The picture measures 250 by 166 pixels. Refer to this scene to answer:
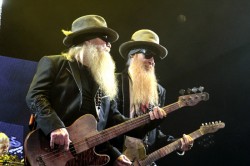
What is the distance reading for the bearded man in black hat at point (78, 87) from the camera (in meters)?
2.75

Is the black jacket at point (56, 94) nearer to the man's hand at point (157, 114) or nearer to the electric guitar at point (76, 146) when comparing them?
the electric guitar at point (76, 146)

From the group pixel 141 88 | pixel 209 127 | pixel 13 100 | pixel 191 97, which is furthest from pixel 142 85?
pixel 13 100

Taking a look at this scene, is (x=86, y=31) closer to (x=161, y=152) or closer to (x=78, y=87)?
(x=78, y=87)

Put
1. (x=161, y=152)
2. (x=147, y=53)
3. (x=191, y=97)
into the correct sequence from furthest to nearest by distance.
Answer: (x=147, y=53) → (x=161, y=152) → (x=191, y=97)

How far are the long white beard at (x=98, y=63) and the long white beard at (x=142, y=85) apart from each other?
807 mm

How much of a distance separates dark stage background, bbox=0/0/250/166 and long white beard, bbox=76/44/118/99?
2442mm

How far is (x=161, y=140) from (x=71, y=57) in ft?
5.67

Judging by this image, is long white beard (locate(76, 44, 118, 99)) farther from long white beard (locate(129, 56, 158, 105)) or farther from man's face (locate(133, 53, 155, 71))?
man's face (locate(133, 53, 155, 71))

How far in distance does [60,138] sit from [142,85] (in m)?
1.85

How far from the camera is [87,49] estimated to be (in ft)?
10.9

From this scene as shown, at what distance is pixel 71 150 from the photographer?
8.87ft

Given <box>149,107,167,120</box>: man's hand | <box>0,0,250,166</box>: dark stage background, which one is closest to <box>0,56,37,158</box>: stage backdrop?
<box>0,0,250,166</box>: dark stage background

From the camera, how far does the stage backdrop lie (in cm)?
699

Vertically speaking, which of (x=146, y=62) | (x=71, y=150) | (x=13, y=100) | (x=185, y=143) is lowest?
(x=71, y=150)
